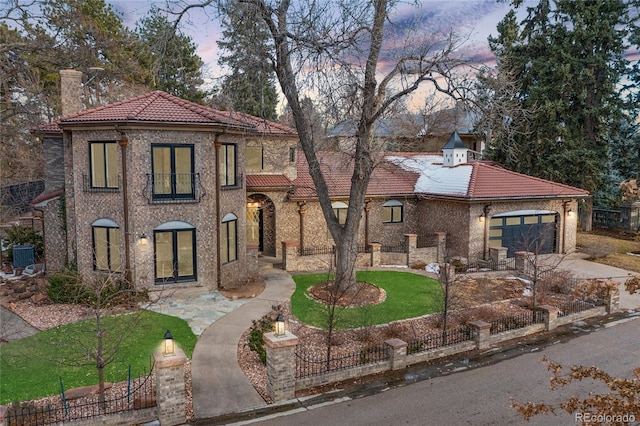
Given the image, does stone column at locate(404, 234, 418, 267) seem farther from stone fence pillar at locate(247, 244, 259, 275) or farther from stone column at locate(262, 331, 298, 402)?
stone column at locate(262, 331, 298, 402)

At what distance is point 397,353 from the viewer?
10758 millimetres

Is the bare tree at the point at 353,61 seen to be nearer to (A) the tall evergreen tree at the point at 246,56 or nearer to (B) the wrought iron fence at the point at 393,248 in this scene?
(A) the tall evergreen tree at the point at 246,56

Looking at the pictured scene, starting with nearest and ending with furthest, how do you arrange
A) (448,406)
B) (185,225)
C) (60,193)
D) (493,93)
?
(448,406)
(493,93)
(185,225)
(60,193)

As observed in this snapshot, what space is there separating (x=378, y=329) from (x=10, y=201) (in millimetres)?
26758

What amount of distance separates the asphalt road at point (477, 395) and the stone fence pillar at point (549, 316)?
47.0 inches

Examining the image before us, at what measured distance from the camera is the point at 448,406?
9.09 metres

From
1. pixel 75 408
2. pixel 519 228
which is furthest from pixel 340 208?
pixel 75 408

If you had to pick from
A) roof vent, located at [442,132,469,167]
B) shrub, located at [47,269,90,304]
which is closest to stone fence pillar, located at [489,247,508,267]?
roof vent, located at [442,132,469,167]

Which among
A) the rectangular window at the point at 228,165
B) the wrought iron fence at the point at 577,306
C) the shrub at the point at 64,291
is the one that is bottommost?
the wrought iron fence at the point at 577,306

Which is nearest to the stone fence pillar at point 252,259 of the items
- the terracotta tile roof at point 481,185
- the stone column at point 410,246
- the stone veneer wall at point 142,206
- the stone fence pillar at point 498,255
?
the stone veneer wall at point 142,206

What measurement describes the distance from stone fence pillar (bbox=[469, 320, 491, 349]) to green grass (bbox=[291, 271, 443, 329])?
2.44m

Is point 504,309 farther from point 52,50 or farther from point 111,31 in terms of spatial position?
point 111,31

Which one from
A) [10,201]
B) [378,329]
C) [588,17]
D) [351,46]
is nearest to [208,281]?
[378,329]

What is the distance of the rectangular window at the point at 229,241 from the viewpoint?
1691 cm
